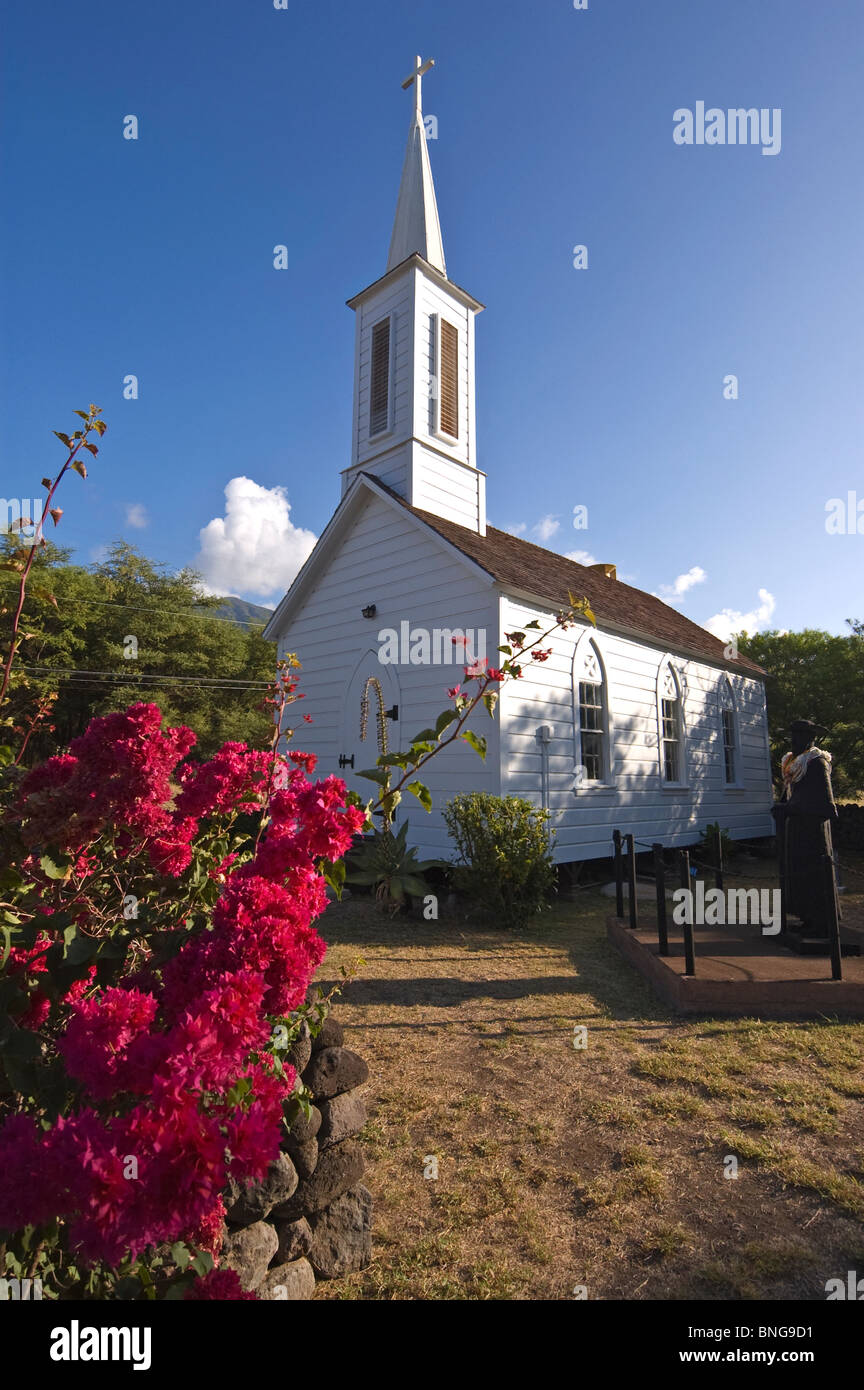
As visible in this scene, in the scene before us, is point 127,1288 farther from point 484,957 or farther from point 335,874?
point 484,957

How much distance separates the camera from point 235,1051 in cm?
140

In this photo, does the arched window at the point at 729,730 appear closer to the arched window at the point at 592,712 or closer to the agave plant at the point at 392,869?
the arched window at the point at 592,712

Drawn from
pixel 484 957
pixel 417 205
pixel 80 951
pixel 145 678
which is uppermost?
pixel 417 205

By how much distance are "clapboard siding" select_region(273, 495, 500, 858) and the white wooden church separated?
0.04 metres

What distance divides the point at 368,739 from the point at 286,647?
3.67m

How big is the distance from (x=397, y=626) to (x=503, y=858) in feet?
16.0

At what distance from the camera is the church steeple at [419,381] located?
491 inches

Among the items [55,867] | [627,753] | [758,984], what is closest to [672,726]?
[627,753]

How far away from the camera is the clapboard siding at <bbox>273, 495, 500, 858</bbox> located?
1030cm

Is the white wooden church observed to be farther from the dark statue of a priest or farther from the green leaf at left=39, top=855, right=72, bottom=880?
the green leaf at left=39, top=855, right=72, bottom=880

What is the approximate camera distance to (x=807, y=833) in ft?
22.0

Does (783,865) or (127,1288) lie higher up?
(783,865)
